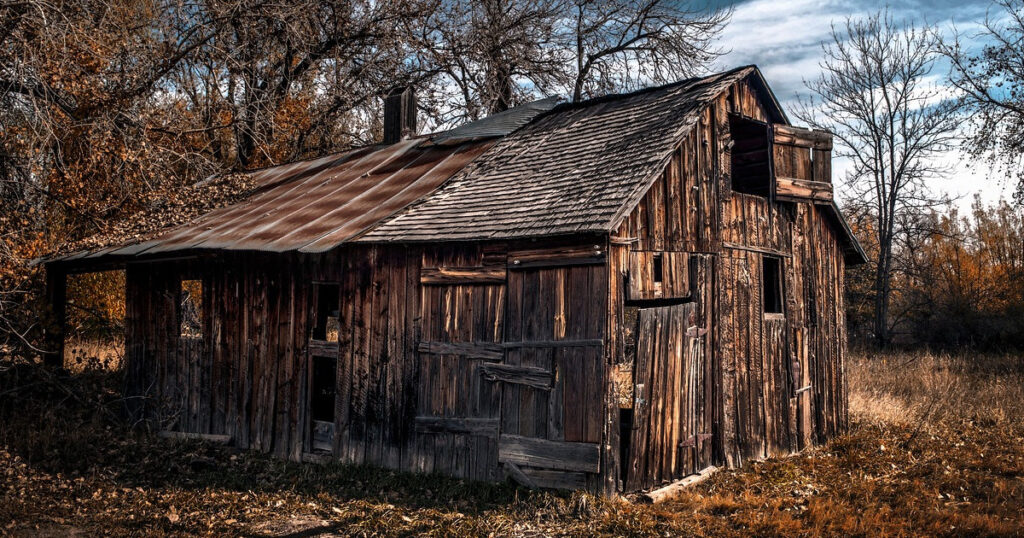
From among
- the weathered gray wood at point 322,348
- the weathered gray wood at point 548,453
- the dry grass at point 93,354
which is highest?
the weathered gray wood at point 322,348


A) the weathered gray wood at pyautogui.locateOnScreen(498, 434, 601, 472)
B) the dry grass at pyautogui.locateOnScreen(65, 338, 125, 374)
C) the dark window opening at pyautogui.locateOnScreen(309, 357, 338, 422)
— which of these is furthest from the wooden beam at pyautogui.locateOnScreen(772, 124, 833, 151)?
the dry grass at pyautogui.locateOnScreen(65, 338, 125, 374)

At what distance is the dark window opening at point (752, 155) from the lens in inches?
444

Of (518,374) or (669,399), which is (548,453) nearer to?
(518,374)

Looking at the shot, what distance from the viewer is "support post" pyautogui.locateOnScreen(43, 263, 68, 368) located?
1301 centimetres

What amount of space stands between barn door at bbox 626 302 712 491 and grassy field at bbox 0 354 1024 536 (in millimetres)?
452

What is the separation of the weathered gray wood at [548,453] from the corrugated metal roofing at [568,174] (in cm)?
226

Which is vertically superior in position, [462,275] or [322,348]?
[462,275]

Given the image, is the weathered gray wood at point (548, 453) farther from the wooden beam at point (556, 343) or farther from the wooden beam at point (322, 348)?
the wooden beam at point (322, 348)

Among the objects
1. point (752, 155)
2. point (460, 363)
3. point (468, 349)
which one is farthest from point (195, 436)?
point (752, 155)

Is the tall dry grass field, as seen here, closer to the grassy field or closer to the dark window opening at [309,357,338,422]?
the grassy field

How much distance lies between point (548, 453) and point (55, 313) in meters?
9.58

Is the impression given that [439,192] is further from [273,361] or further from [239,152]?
[239,152]

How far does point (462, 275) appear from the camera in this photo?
9188 mm

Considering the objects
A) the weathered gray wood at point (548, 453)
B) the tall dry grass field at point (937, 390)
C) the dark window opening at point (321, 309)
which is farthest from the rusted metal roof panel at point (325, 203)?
the tall dry grass field at point (937, 390)
